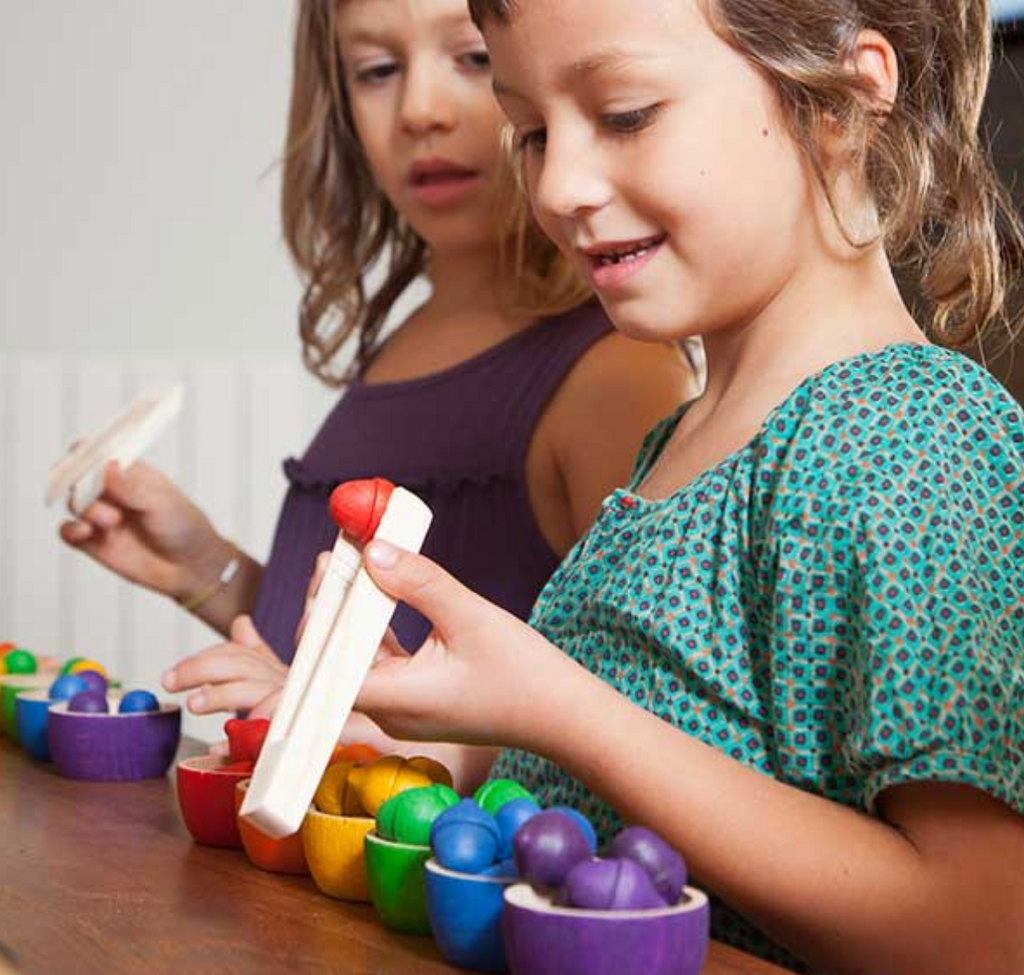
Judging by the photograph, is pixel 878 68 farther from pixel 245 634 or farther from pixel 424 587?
pixel 245 634

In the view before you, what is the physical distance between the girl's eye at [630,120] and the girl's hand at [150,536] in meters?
0.74

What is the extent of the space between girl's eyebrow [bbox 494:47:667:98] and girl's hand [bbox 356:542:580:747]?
29 centimetres

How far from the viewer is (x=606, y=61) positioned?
85 cm

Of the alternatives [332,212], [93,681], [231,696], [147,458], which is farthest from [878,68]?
[147,458]

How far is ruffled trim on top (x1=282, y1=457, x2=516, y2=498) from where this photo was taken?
1.37m

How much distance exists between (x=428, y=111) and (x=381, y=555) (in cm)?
75

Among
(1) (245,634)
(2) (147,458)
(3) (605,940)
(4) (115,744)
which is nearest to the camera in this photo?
(3) (605,940)

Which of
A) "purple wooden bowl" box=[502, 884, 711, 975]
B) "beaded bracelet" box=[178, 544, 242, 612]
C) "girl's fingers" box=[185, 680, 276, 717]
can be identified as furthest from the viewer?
"beaded bracelet" box=[178, 544, 242, 612]

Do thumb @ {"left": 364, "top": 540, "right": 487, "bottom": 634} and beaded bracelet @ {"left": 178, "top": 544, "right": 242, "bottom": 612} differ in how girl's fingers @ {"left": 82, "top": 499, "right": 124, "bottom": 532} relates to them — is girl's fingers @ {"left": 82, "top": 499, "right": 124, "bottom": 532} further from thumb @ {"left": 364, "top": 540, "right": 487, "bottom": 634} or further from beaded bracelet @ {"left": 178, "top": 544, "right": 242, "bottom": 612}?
thumb @ {"left": 364, "top": 540, "right": 487, "bottom": 634}

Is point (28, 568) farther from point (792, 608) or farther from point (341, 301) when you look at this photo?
point (792, 608)

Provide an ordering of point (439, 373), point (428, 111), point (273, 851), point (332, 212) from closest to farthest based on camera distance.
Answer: point (273, 851), point (428, 111), point (439, 373), point (332, 212)

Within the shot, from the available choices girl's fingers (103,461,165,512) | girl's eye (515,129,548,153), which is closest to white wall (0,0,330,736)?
girl's fingers (103,461,165,512)

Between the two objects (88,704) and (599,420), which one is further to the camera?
(599,420)

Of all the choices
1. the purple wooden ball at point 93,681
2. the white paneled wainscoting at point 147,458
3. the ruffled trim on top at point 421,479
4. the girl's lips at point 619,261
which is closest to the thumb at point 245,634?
the purple wooden ball at point 93,681
